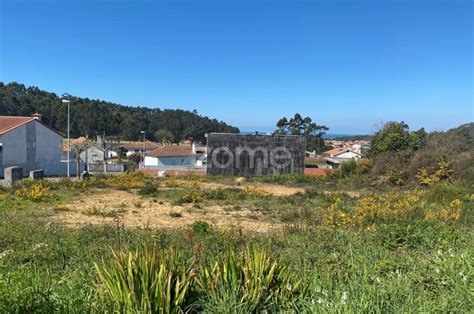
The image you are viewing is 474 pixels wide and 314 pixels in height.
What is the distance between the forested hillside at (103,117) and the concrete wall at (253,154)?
4963 cm

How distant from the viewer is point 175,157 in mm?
75188

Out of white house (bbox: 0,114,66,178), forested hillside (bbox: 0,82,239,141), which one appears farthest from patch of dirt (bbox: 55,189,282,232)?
forested hillside (bbox: 0,82,239,141)

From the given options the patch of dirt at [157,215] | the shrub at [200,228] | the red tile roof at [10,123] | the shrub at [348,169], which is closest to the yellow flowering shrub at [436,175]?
the shrub at [348,169]

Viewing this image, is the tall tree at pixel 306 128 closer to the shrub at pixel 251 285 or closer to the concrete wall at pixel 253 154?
the concrete wall at pixel 253 154

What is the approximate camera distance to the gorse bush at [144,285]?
114 inches

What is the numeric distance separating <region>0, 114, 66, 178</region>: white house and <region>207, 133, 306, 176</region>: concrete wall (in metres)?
19.1

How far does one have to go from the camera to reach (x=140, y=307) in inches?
113

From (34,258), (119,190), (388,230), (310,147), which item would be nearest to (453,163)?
(119,190)

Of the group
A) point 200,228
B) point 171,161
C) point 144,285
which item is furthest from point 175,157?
point 144,285

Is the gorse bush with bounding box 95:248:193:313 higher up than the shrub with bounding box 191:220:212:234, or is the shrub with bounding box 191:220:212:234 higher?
the gorse bush with bounding box 95:248:193:313

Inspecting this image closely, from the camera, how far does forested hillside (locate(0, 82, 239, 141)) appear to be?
85.5m

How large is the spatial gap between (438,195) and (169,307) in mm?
14807

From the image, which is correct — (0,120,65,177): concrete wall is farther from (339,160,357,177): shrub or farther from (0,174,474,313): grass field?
(0,174,474,313): grass field

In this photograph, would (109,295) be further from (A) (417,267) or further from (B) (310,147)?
(B) (310,147)
